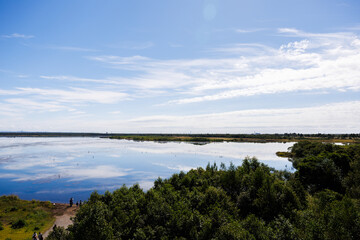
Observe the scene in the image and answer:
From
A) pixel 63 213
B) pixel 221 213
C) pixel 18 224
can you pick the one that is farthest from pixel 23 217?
pixel 221 213

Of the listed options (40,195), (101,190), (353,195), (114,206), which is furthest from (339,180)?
(40,195)

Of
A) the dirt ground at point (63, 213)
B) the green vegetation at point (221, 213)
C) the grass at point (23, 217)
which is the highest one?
the green vegetation at point (221, 213)

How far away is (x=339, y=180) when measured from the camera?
5741 cm

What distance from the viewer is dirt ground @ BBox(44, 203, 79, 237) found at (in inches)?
1793

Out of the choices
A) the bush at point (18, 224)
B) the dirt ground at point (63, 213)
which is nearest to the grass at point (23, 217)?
the bush at point (18, 224)

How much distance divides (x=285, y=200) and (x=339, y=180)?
3105 cm

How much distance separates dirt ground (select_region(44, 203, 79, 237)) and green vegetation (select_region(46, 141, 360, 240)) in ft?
49.8

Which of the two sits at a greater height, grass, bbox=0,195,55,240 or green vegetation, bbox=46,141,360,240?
green vegetation, bbox=46,141,360,240

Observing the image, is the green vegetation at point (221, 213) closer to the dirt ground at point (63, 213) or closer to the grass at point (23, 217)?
the dirt ground at point (63, 213)

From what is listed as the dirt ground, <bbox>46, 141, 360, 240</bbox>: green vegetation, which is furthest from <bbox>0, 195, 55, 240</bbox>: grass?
<bbox>46, 141, 360, 240</bbox>: green vegetation

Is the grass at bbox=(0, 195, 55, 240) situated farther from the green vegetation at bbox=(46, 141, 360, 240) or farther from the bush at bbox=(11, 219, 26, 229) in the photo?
the green vegetation at bbox=(46, 141, 360, 240)

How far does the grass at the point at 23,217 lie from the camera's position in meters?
40.2

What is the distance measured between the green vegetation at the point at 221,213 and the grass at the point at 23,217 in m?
16.7

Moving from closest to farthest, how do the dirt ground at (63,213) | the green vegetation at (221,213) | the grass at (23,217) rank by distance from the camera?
the green vegetation at (221,213)
the grass at (23,217)
the dirt ground at (63,213)
